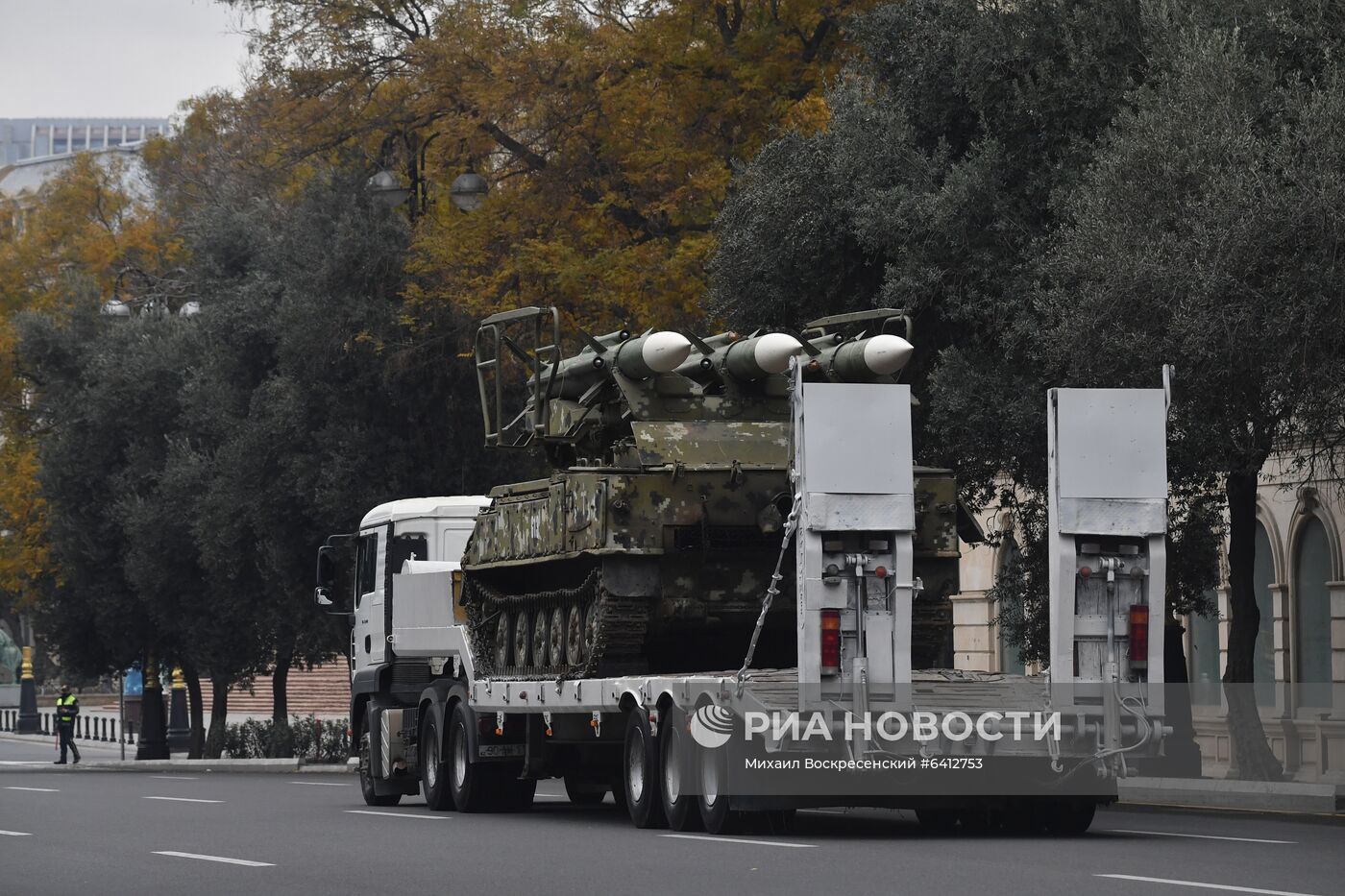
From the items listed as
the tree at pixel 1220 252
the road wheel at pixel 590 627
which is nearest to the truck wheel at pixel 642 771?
the road wheel at pixel 590 627

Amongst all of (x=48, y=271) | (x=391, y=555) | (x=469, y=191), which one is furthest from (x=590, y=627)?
(x=48, y=271)

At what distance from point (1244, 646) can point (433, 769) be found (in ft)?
28.5

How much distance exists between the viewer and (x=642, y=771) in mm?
16922

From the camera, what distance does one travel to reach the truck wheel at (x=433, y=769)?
21.4 metres

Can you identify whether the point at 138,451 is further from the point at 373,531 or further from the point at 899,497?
the point at 899,497

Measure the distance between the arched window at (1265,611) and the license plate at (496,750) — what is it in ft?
45.0

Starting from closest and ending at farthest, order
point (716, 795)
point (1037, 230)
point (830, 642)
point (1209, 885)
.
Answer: point (1209, 885), point (830, 642), point (716, 795), point (1037, 230)

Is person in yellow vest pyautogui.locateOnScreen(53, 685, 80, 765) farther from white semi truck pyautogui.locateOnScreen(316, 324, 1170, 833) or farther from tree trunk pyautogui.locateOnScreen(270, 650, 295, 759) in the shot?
white semi truck pyautogui.locateOnScreen(316, 324, 1170, 833)

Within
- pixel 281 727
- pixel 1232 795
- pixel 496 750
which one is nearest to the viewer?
pixel 496 750

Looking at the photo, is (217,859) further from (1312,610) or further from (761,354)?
(1312,610)

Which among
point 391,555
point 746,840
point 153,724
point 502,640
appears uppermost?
point 391,555

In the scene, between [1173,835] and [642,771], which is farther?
[642,771]

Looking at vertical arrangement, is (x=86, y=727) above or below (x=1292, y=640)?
below

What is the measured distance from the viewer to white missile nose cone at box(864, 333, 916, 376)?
701 inches
